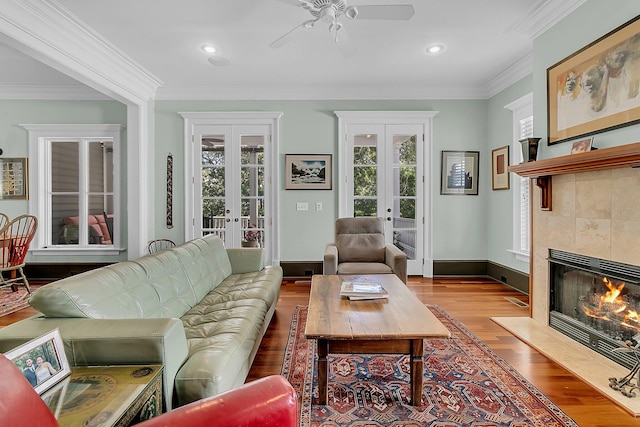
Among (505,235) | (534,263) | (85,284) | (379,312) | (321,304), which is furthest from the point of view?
(505,235)

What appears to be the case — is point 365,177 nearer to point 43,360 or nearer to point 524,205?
point 524,205

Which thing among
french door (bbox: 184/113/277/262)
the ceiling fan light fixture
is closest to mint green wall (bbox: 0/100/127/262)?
french door (bbox: 184/113/277/262)

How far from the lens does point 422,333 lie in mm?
1679

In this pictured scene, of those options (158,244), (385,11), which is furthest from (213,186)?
(385,11)

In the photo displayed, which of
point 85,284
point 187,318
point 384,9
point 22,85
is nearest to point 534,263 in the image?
point 384,9

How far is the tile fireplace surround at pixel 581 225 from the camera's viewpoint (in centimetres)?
208

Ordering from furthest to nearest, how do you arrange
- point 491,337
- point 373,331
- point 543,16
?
point 543,16
point 491,337
point 373,331

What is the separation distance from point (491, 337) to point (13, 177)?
6.22m

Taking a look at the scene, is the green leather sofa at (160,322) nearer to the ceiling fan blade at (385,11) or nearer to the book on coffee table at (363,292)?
the book on coffee table at (363,292)

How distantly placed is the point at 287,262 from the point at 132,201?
2228 mm

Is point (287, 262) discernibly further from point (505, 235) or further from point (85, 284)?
point (85, 284)

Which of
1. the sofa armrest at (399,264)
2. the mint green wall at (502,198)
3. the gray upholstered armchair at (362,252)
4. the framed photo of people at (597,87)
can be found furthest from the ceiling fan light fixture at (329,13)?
the mint green wall at (502,198)

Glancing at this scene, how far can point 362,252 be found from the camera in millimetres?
3967

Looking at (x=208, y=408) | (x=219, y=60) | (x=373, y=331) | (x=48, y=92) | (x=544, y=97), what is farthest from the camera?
(x=48, y=92)
